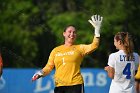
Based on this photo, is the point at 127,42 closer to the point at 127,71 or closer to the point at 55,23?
the point at 127,71

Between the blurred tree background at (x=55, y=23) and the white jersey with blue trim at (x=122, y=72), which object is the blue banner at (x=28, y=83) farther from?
the blurred tree background at (x=55, y=23)

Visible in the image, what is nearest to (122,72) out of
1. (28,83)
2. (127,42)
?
(127,42)

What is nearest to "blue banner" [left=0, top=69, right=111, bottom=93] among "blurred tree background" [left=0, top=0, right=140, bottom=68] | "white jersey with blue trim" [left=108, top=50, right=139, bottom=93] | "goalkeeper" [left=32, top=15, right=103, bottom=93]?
"goalkeeper" [left=32, top=15, right=103, bottom=93]

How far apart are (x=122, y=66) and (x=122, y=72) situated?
0.09 m

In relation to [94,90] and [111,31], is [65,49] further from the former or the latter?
[111,31]

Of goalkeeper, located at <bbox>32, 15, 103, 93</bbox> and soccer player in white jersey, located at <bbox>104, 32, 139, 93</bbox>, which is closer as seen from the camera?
soccer player in white jersey, located at <bbox>104, 32, 139, 93</bbox>

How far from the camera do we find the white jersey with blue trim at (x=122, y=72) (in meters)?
9.48

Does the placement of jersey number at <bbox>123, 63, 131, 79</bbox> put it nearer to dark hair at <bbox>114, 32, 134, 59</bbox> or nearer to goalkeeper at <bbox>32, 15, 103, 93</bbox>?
dark hair at <bbox>114, 32, 134, 59</bbox>

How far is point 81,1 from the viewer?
2839cm

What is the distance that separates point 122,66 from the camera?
9500 mm

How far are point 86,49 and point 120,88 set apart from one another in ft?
2.98

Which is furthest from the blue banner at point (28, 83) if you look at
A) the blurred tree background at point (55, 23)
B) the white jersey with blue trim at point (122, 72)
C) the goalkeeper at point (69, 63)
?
the blurred tree background at point (55, 23)

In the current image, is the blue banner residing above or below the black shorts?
below

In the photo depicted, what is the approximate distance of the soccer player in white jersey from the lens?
9477 millimetres
